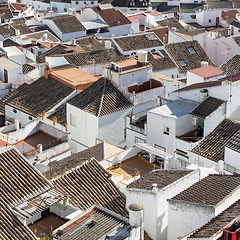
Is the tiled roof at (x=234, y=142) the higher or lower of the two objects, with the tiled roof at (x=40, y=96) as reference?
higher

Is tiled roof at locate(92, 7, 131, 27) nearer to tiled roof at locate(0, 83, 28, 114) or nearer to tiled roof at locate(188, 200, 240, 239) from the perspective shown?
tiled roof at locate(0, 83, 28, 114)

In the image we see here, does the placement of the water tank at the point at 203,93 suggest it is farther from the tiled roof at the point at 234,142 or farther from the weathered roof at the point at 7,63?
the weathered roof at the point at 7,63

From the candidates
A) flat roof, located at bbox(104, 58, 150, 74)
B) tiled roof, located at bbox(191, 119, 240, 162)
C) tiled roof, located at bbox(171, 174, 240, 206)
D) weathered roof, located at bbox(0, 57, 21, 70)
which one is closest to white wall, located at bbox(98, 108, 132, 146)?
flat roof, located at bbox(104, 58, 150, 74)

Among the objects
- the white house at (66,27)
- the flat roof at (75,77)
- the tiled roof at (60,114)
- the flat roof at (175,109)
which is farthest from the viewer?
the white house at (66,27)

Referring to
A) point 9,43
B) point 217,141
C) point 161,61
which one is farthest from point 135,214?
point 9,43

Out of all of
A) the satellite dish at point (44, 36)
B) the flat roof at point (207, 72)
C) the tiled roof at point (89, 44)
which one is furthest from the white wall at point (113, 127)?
the satellite dish at point (44, 36)

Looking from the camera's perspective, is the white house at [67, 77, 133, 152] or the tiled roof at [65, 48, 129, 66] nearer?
the white house at [67, 77, 133, 152]

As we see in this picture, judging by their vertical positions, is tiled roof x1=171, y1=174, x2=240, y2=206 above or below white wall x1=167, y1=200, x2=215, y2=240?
above
